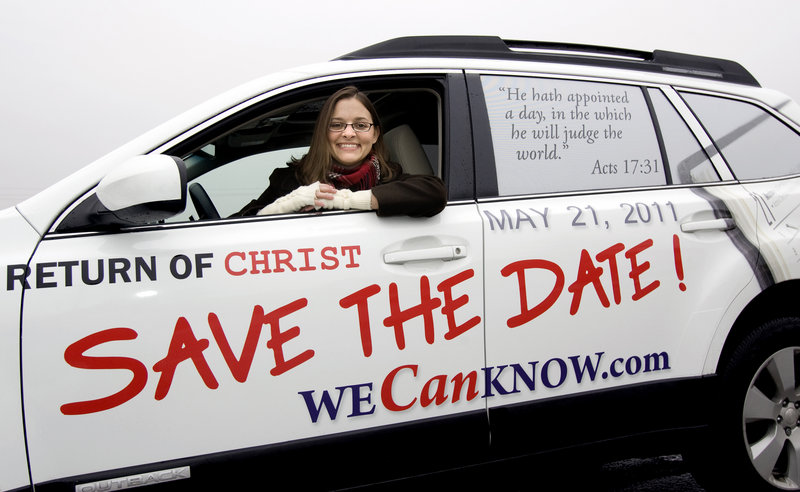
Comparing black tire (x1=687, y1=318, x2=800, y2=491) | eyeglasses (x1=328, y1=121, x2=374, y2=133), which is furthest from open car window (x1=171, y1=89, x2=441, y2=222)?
black tire (x1=687, y1=318, x2=800, y2=491)

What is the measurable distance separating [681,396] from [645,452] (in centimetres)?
21

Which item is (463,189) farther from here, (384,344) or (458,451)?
(458,451)

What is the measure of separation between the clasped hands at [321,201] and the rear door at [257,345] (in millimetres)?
32

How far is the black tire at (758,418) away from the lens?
2078 mm

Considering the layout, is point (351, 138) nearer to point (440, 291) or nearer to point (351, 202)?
point (351, 202)

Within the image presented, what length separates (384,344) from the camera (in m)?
1.71

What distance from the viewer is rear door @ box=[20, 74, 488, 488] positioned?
1507mm

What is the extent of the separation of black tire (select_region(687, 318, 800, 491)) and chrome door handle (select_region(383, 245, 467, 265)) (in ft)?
3.30

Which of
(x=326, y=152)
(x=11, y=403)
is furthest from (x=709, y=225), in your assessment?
(x=11, y=403)

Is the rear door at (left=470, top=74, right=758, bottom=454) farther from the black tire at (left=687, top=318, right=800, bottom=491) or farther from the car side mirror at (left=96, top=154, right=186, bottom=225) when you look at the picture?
the car side mirror at (left=96, top=154, right=186, bottom=225)

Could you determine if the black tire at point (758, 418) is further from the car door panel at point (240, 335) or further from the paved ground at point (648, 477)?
the car door panel at point (240, 335)

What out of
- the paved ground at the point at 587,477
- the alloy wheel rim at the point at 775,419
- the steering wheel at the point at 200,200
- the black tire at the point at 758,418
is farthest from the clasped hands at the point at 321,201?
the alloy wheel rim at the point at 775,419

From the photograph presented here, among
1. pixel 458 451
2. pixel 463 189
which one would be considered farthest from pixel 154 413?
pixel 463 189

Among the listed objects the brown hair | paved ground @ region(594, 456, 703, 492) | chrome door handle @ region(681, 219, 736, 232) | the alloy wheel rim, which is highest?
the brown hair
